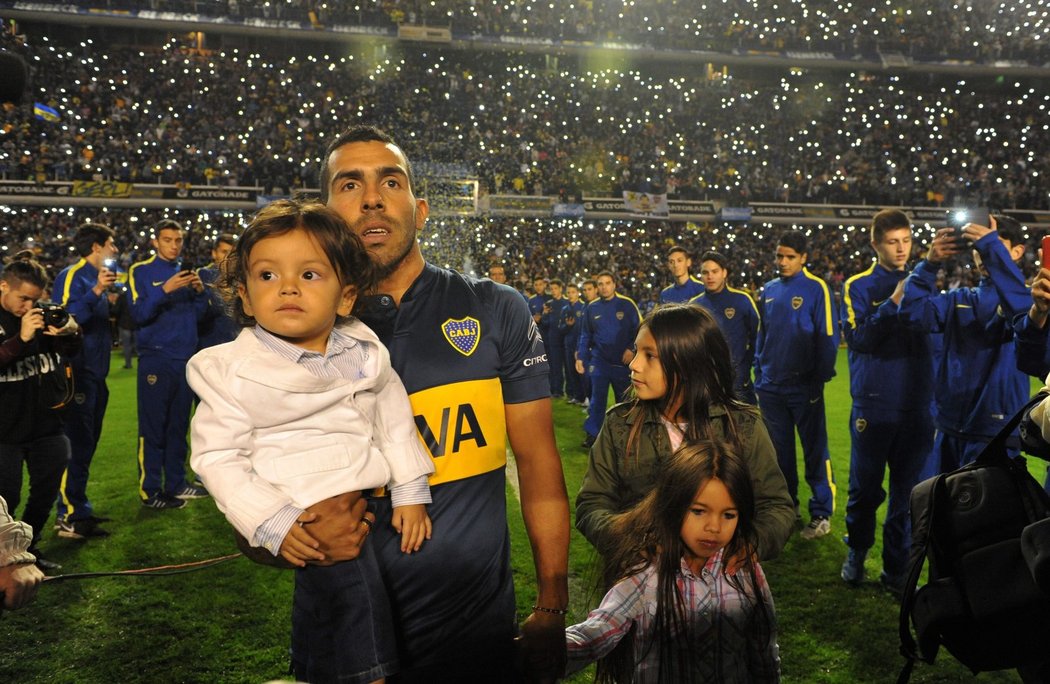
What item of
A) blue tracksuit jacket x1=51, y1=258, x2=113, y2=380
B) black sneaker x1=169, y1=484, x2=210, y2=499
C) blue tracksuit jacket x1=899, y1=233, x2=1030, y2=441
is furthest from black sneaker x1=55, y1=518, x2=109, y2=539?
blue tracksuit jacket x1=899, y1=233, x2=1030, y2=441

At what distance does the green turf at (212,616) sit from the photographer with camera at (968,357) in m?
1.14

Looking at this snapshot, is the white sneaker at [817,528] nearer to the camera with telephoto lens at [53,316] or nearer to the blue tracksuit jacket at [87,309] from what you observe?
the camera with telephoto lens at [53,316]

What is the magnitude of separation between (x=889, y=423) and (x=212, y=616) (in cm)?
435

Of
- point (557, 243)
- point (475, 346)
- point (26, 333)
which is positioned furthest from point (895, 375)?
point (557, 243)

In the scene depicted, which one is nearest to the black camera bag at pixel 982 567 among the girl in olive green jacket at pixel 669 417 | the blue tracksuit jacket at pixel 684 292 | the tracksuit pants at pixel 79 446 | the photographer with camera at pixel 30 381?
the girl in olive green jacket at pixel 669 417

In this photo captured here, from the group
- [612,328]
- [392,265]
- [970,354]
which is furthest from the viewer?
[612,328]

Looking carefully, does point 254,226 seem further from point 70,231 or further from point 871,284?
point 70,231

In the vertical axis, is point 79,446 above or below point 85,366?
below

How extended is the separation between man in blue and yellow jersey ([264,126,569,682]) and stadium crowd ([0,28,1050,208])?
25879 millimetres

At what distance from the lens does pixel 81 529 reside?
5.50 metres

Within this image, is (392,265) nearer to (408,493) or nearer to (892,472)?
(408,493)

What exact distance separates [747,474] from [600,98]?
3527 centimetres

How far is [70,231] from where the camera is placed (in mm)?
24812

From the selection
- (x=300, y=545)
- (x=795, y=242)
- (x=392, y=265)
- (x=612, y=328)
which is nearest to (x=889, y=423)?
(x=795, y=242)
